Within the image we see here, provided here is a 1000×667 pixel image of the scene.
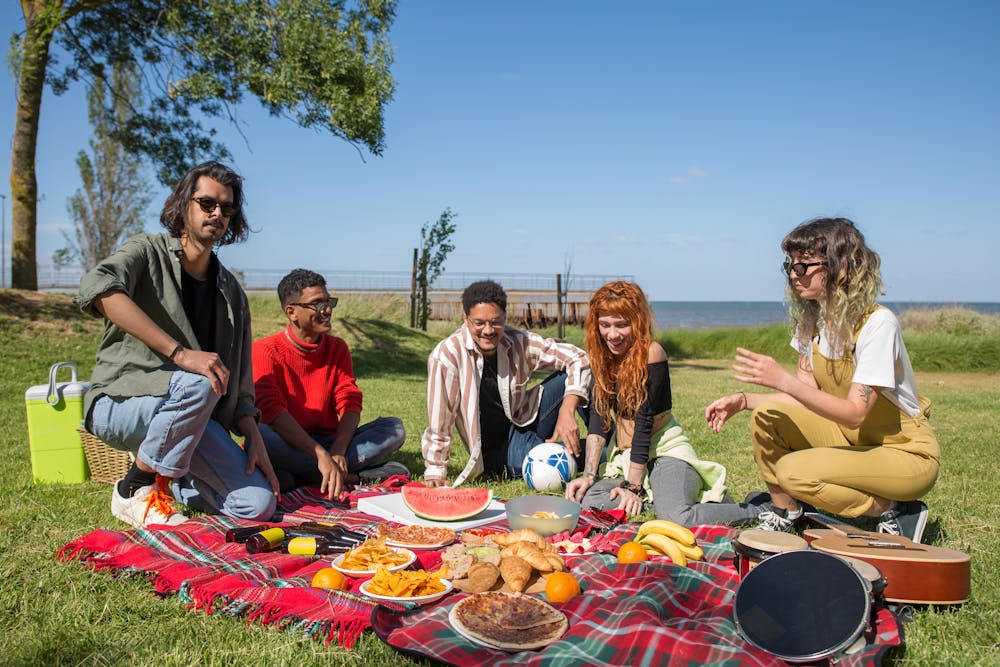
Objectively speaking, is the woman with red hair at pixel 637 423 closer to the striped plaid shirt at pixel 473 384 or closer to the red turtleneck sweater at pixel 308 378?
the striped plaid shirt at pixel 473 384

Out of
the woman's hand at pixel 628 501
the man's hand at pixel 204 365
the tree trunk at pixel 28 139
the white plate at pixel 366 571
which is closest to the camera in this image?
the white plate at pixel 366 571

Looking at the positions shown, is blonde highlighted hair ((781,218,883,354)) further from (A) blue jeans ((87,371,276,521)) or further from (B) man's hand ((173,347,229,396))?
(A) blue jeans ((87,371,276,521))

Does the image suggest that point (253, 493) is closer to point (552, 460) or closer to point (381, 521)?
point (381, 521)

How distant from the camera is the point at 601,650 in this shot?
2.57 m

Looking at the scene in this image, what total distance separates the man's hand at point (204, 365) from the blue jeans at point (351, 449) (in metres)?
1.26

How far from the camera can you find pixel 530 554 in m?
3.29

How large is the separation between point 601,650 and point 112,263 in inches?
129

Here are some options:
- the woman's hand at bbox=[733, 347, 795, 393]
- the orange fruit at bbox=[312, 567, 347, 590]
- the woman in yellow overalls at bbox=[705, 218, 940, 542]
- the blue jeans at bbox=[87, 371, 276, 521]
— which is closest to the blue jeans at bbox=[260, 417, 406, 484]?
the blue jeans at bbox=[87, 371, 276, 521]

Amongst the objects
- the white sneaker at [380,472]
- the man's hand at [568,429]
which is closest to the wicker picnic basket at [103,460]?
the white sneaker at [380,472]

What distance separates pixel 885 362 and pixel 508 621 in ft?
7.64

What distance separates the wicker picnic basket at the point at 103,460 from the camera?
514 cm

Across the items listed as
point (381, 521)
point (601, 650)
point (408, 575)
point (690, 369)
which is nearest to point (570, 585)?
point (601, 650)

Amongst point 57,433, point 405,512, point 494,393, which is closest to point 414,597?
point 405,512

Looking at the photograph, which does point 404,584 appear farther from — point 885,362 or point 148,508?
point 885,362
